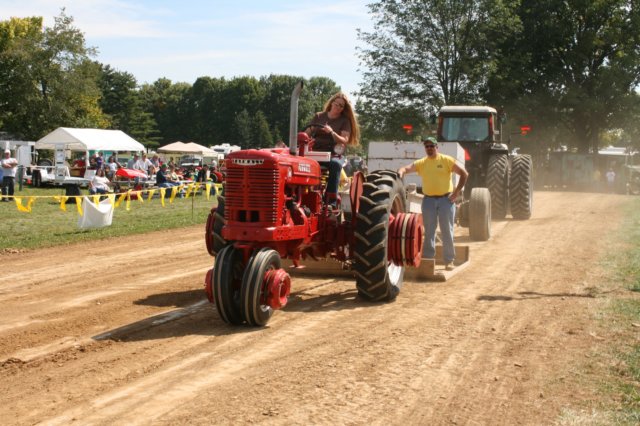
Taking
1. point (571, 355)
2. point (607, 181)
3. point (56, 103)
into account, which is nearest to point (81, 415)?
point (571, 355)

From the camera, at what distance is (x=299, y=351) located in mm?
6035

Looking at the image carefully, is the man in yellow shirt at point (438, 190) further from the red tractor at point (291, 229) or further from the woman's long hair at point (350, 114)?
the woman's long hair at point (350, 114)

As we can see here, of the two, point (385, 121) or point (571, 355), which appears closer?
point (571, 355)

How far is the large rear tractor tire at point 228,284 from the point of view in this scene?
A: 6566mm

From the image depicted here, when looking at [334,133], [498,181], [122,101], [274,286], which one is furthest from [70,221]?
[122,101]

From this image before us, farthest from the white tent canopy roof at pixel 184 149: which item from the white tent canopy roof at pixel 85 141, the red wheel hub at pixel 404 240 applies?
the red wheel hub at pixel 404 240

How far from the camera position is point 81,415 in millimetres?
4551

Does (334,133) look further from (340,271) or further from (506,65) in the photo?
(506,65)

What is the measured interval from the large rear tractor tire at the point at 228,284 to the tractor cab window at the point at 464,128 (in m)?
11.9

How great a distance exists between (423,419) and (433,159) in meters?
5.79

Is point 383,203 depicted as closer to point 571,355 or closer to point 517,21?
point 571,355

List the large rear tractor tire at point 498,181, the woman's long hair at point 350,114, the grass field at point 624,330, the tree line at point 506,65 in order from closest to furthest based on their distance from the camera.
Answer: the grass field at point 624,330 → the woman's long hair at point 350,114 → the large rear tractor tire at point 498,181 → the tree line at point 506,65

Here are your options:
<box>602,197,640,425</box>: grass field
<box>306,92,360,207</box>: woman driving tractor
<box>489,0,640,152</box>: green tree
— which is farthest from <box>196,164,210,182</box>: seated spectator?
<box>306,92,360,207</box>: woman driving tractor

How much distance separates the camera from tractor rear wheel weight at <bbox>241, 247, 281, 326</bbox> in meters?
6.49
